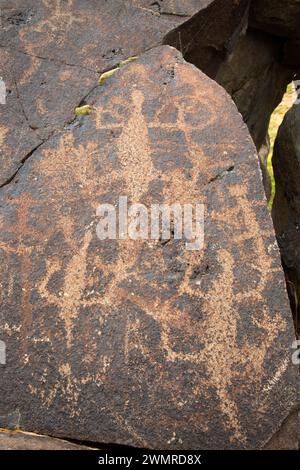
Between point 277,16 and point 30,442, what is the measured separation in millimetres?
2071

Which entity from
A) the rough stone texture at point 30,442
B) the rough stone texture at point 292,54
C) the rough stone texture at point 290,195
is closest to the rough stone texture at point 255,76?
the rough stone texture at point 292,54

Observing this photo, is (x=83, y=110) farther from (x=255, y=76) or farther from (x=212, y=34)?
(x=255, y=76)

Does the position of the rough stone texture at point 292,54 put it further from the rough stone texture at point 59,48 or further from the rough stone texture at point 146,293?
the rough stone texture at point 146,293

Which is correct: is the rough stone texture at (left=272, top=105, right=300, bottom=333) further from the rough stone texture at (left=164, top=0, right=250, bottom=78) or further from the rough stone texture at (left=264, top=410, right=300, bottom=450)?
the rough stone texture at (left=264, top=410, right=300, bottom=450)

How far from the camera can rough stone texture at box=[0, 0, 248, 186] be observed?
5.82ft

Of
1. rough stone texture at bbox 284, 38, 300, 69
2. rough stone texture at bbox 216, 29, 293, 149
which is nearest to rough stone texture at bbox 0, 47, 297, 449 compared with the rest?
rough stone texture at bbox 216, 29, 293, 149

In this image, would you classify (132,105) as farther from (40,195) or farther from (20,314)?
(20,314)

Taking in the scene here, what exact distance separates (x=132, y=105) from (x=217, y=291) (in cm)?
67

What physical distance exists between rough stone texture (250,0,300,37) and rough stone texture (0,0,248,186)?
0.46m

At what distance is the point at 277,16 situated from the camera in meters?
2.52

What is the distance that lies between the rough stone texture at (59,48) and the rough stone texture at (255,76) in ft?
2.20


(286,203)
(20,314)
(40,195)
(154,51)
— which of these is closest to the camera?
(20,314)
